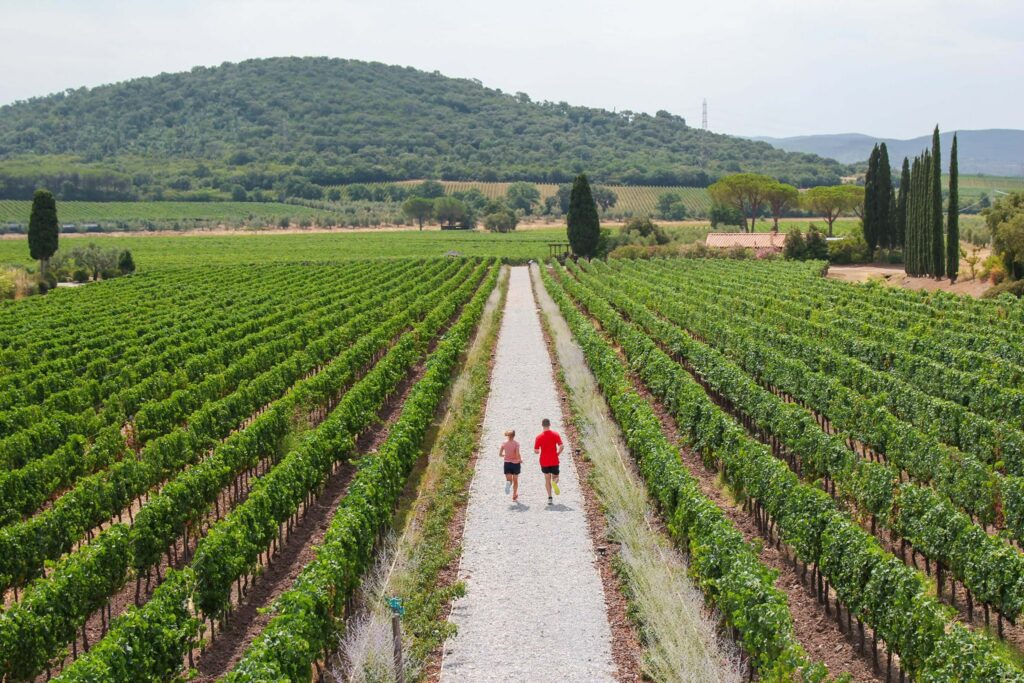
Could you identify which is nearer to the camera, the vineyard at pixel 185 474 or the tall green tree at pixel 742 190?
the vineyard at pixel 185 474

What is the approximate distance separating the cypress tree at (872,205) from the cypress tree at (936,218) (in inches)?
694

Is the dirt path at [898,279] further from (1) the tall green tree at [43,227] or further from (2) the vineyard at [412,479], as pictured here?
(1) the tall green tree at [43,227]

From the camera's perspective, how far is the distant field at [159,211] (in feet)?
488

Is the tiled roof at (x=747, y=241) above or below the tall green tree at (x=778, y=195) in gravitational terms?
below

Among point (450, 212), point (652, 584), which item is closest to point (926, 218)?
point (652, 584)

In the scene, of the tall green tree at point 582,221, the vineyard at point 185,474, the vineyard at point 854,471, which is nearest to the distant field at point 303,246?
the tall green tree at point 582,221

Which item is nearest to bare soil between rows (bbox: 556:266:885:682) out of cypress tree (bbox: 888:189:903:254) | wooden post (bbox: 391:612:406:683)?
wooden post (bbox: 391:612:406:683)

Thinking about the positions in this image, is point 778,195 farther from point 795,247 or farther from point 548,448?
point 548,448

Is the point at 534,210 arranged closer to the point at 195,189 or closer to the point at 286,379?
the point at 195,189

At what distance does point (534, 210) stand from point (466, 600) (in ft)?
569

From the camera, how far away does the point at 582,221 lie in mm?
81500

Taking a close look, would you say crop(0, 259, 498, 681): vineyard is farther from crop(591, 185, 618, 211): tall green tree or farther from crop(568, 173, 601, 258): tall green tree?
crop(591, 185, 618, 211): tall green tree

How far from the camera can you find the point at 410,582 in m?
13.3

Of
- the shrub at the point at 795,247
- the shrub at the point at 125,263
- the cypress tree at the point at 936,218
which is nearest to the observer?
the cypress tree at the point at 936,218
